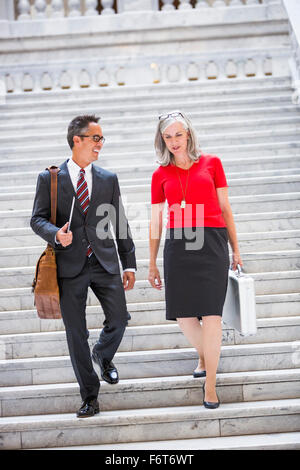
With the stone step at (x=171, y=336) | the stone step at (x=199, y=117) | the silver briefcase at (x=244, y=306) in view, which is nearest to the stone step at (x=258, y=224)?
the stone step at (x=171, y=336)

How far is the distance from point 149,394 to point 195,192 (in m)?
1.36

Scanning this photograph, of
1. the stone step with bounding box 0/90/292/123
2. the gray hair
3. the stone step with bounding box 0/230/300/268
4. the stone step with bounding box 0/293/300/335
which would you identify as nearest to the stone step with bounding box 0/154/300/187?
the stone step with bounding box 0/230/300/268

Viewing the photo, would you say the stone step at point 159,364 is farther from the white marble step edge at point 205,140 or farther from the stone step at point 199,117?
the stone step at point 199,117

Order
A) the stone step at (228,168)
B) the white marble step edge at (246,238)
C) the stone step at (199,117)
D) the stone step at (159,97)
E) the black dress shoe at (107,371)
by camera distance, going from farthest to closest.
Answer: the stone step at (159,97)
the stone step at (199,117)
the stone step at (228,168)
the white marble step edge at (246,238)
the black dress shoe at (107,371)

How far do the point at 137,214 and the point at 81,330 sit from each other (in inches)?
102

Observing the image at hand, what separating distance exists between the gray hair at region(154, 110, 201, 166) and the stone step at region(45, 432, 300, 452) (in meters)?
1.70

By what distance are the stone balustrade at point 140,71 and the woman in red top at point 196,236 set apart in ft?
20.0

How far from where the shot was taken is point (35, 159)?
697 centimetres

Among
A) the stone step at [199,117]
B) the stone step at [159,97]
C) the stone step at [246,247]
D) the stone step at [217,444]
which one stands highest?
the stone step at [159,97]

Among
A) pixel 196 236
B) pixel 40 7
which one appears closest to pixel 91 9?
pixel 40 7

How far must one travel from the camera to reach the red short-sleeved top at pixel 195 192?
3.43 m
